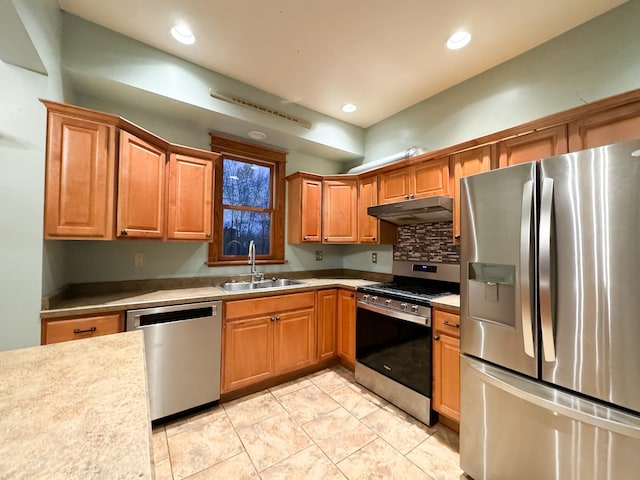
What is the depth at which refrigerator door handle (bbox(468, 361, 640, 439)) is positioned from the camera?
1.08m

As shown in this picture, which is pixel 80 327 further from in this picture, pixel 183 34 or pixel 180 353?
pixel 183 34

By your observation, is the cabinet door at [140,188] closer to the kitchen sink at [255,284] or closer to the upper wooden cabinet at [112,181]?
the upper wooden cabinet at [112,181]

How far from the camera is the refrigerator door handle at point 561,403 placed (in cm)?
108

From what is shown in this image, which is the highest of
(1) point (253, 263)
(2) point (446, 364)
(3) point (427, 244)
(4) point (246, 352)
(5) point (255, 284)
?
(3) point (427, 244)

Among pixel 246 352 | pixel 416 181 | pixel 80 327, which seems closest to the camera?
pixel 80 327

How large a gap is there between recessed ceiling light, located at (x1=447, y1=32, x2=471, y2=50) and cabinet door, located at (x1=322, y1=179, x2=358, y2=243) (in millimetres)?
1533

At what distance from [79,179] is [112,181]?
0.17 m

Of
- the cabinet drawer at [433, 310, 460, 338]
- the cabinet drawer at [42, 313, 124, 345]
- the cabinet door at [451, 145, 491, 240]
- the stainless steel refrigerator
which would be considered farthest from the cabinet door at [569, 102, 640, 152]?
the cabinet drawer at [42, 313, 124, 345]

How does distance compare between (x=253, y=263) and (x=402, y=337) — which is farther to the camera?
(x=253, y=263)

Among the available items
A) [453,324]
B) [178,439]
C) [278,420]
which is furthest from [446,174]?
[178,439]

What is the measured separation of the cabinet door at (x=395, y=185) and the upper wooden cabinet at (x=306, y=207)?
0.76 meters

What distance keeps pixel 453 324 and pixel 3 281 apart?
2801 millimetres

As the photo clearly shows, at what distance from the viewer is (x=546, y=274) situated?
1.26 metres

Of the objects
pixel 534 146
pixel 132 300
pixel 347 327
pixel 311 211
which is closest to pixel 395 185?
pixel 311 211
